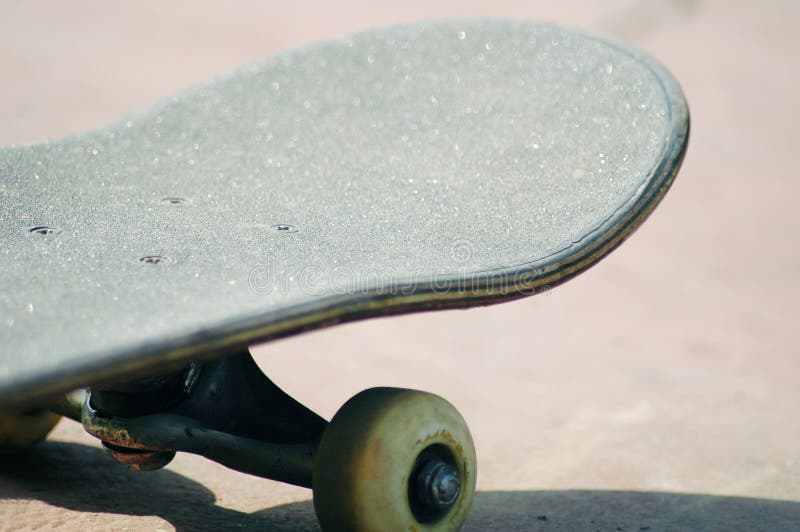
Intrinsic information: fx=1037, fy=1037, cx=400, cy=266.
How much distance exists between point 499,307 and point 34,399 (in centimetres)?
283

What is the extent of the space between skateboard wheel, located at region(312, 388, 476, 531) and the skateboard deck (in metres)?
0.21

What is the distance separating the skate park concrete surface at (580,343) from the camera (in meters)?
2.13

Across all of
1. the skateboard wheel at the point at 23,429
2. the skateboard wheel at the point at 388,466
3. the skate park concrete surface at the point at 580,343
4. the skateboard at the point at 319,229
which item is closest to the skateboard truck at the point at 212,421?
the skateboard at the point at 319,229

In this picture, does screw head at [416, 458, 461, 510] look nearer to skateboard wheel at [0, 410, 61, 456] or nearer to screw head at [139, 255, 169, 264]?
screw head at [139, 255, 169, 264]

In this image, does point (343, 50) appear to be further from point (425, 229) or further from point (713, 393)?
point (713, 393)

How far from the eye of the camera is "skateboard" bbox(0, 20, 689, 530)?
1363 millimetres

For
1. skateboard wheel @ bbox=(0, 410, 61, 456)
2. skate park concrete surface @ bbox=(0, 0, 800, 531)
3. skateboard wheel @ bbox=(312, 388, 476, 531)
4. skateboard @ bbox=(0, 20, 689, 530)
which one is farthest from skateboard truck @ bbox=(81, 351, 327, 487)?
skateboard wheel @ bbox=(0, 410, 61, 456)

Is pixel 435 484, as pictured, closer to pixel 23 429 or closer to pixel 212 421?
pixel 212 421

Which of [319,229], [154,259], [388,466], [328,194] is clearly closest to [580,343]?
[328,194]

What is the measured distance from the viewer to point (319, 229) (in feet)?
5.88

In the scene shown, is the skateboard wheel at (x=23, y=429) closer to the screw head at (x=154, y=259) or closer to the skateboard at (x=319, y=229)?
the skateboard at (x=319, y=229)

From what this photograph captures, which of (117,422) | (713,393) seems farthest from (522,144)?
(713,393)

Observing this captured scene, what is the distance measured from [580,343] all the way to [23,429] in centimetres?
198

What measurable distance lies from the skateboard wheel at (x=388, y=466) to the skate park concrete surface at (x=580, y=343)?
38 cm
